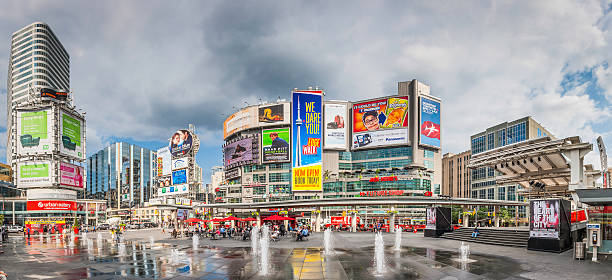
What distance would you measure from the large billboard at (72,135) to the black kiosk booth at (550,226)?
95.8 meters

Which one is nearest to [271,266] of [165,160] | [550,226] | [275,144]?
[550,226]

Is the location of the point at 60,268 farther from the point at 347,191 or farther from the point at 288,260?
the point at 347,191

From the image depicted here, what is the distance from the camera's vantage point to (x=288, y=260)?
21703mm

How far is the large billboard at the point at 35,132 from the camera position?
83.1 m

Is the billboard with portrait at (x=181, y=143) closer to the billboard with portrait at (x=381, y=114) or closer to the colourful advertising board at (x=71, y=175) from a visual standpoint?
the colourful advertising board at (x=71, y=175)

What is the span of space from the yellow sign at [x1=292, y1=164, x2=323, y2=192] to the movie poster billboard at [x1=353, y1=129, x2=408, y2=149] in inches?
589

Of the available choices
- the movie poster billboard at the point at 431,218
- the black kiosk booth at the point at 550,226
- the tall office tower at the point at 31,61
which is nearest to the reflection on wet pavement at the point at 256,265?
the black kiosk booth at the point at 550,226

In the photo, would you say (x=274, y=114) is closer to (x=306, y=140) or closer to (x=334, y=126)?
(x=306, y=140)

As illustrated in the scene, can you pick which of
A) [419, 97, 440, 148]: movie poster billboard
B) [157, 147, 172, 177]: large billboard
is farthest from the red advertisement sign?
[419, 97, 440, 148]: movie poster billboard

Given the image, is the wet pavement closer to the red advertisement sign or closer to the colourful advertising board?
the colourful advertising board

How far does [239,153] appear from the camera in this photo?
118m

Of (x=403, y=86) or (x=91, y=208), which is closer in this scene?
(x=403, y=86)

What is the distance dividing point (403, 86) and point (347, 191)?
36.7 metres

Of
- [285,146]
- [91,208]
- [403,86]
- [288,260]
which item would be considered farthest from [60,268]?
[91,208]
